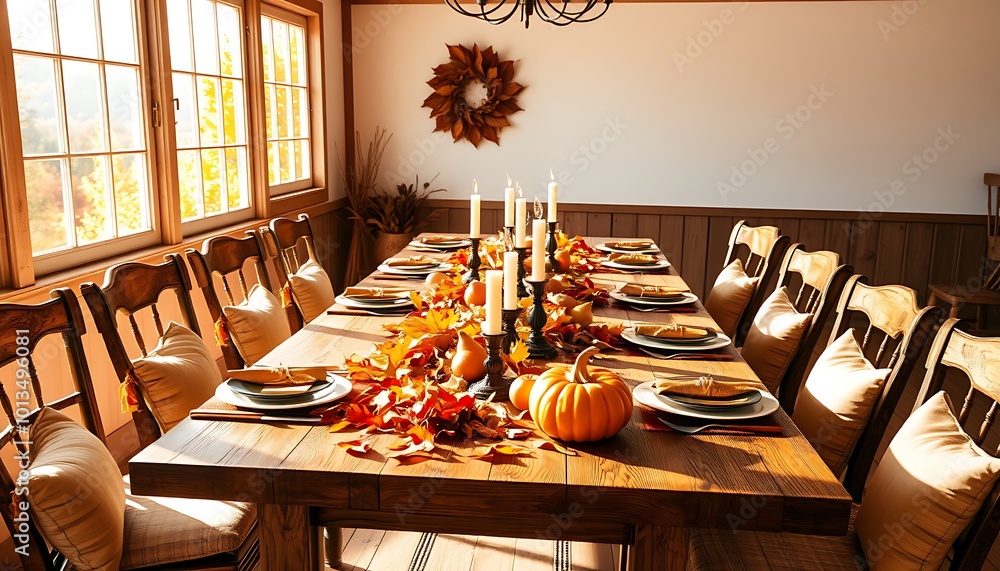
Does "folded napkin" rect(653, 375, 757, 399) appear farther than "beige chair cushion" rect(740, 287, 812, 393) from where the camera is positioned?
No

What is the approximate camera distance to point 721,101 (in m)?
5.52

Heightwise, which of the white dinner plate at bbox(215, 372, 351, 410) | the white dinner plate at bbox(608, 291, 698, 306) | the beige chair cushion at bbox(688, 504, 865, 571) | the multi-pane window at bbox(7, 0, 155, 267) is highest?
the multi-pane window at bbox(7, 0, 155, 267)

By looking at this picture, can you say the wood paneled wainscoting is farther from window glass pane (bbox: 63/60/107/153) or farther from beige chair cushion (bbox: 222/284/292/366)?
beige chair cushion (bbox: 222/284/292/366)

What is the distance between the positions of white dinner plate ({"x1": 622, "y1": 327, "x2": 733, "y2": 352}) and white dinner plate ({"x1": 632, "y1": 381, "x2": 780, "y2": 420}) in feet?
1.33

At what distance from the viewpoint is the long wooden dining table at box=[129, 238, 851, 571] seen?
1.39 meters

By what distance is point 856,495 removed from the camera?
1978 millimetres

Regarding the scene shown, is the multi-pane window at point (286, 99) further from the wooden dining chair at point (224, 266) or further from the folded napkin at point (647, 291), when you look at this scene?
the folded napkin at point (647, 291)

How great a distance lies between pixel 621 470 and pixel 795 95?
15.2 feet

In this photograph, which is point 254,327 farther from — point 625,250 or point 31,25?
point 625,250

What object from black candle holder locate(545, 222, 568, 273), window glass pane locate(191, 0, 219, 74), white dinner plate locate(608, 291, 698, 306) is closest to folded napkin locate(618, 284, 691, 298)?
white dinner plate locate(608, 291, 698, 306)

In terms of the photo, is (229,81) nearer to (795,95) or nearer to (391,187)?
(391,187)

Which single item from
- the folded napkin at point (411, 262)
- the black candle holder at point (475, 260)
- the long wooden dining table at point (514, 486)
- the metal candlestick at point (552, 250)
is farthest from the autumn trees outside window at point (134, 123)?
the metal candlestick at point (552, 250)

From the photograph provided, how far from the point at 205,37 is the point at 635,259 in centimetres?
229

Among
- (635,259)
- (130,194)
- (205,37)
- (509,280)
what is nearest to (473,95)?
(205,37)
